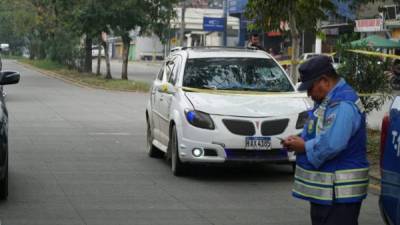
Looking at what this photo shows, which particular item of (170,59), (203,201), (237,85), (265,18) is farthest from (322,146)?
(265,18)

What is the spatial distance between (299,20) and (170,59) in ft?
12.5

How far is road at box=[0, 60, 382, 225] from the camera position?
8.64m

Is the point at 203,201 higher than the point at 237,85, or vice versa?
the point at 237,85

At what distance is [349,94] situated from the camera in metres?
5.17

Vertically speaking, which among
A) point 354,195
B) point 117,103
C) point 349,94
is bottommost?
point 117,103

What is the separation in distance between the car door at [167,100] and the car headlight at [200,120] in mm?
971

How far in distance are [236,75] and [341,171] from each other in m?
6.97

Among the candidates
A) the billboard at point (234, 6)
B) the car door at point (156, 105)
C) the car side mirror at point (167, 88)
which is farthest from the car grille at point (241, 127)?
the billboard at point (234, 6)

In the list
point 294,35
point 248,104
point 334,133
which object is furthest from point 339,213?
point 294,35

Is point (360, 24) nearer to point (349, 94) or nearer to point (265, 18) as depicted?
point (265, 18)

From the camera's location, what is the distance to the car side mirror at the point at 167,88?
1189 cm

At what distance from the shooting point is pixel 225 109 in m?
10.8

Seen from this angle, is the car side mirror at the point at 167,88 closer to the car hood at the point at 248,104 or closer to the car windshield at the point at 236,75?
the car windshield at the point at 236,75

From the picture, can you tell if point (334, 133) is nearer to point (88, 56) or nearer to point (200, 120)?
point (200, 120)
